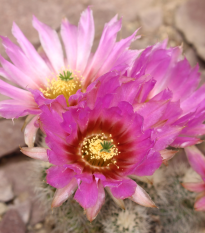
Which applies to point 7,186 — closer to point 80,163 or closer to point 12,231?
point 12,231

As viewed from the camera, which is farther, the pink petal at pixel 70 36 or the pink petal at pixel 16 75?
the pink petal at pixel 70 36

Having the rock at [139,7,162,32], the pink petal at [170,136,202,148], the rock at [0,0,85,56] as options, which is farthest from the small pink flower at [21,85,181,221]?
the rock at [139,7,162,32]

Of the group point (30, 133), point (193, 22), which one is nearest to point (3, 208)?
point (30, 133)

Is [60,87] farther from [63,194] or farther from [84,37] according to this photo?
[63,194]

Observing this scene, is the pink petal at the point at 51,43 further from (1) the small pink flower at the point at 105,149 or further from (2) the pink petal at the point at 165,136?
(2) the pink petal at the point at 165,136

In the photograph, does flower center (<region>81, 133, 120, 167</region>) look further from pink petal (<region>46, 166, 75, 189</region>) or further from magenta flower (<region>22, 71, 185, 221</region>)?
pink petal (<region>46, 166, 75, 189</region>)

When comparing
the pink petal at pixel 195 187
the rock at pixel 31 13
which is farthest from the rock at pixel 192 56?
the pink petal at pixel 195 187
